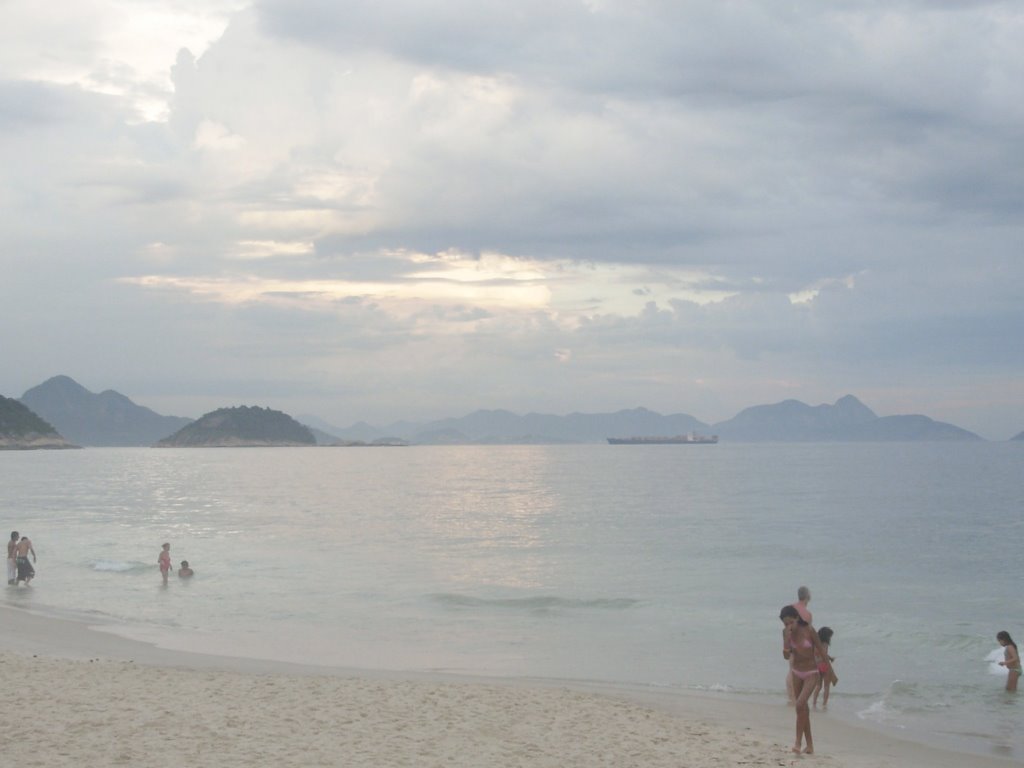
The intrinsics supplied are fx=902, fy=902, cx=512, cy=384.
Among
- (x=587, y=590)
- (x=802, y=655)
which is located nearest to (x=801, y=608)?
(x=802, y=655)

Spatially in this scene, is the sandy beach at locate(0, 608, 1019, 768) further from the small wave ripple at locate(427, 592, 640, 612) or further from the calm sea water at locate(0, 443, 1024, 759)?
the small wave ripple at locate(427, 592, 640, 612)

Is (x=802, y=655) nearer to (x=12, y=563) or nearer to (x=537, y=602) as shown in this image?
(x=537, y=602)

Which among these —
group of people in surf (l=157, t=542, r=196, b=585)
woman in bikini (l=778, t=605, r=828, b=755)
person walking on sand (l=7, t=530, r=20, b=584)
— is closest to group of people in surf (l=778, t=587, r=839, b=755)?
woman in bikini (l=778, t=605, r=828, b=755)

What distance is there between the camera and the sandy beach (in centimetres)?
1012

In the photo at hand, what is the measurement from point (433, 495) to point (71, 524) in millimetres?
36603

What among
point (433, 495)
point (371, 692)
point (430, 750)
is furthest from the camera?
point (433, 495)

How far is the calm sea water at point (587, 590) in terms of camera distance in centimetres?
1777

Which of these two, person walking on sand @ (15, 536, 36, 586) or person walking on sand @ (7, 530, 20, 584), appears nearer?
person walking on sand @ (15, 536, 36, 586)

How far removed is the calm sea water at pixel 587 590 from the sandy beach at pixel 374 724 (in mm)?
1746

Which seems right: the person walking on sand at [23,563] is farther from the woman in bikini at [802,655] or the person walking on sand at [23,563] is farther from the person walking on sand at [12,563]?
the woman in bikini at [802,655]

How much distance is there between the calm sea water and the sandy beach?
5.73 ft

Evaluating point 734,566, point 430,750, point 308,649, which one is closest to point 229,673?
point 308,649

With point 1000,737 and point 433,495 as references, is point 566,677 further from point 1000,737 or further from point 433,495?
point 433,495

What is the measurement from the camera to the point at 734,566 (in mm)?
34719
